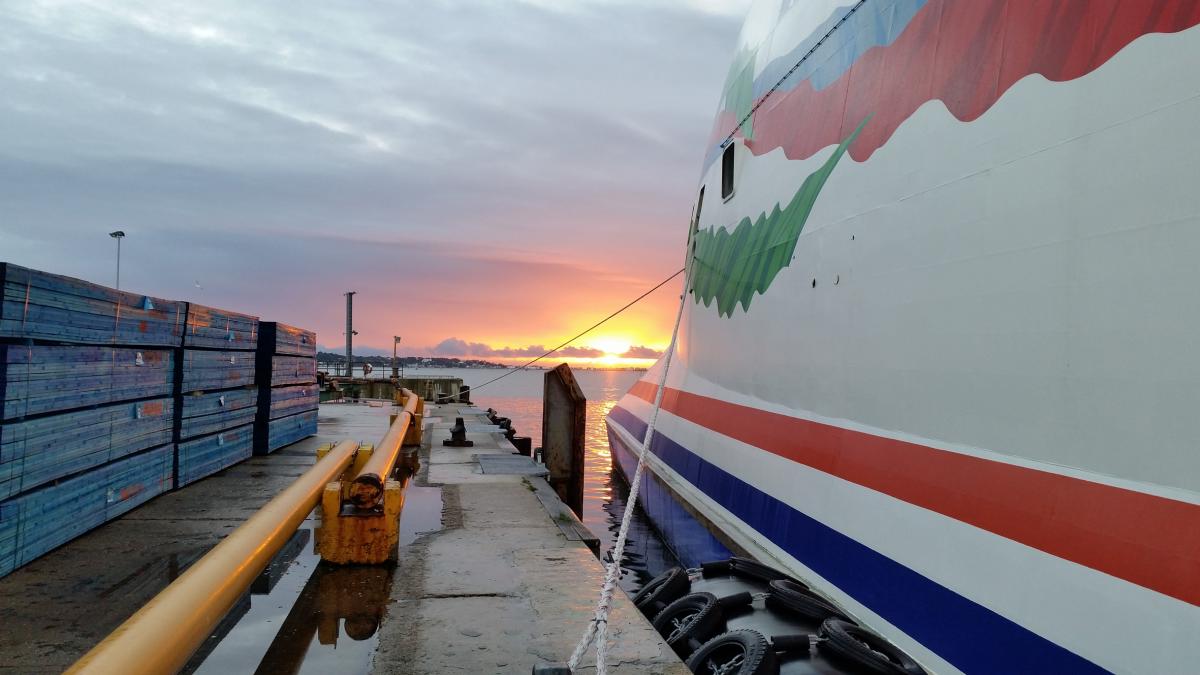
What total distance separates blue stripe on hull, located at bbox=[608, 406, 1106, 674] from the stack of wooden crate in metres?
6.43

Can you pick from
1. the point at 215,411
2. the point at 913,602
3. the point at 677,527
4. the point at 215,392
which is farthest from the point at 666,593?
the point at 215,392

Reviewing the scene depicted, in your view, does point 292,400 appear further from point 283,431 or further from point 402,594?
point 402,594

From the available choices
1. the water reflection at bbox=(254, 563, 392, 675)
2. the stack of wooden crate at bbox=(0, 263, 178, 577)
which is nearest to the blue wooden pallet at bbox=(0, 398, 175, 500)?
the stack of wooden crate at bbox=(0, 263, 178, 577)

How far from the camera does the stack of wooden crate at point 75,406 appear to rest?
18.3 feet

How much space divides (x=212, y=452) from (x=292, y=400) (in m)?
3.92

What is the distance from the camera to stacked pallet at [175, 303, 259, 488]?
919 cm

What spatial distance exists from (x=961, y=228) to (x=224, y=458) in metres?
10.2

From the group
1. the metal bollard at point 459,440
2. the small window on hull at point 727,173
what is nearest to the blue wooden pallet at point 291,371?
the metal bollard at point 459,440

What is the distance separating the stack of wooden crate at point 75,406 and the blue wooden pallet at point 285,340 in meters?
3.97

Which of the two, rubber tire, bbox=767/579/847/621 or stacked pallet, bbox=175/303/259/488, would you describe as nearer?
rubber tire, bbox=767/579/847/621

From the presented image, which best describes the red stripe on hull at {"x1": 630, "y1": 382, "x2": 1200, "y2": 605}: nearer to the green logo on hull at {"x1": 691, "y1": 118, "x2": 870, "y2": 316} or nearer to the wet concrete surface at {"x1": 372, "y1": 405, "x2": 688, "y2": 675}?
the wet concrete surface at {"x1": 372, "y1": 405, "x2": 688, "y2": 675}

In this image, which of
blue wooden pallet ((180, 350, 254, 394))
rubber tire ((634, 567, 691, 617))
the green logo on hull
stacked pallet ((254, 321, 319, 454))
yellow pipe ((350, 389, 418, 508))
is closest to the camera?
rubber tire ((634, 567, 691, 617))

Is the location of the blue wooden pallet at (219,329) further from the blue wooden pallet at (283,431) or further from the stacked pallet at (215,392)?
the blue wooden pallet at (283,431)

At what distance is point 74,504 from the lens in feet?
21.5
